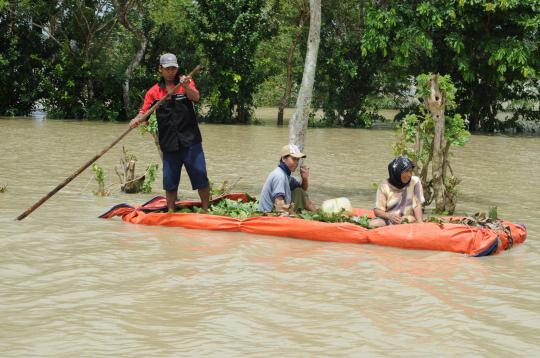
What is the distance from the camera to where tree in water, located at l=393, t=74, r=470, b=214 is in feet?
32.3

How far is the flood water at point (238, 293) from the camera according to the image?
4.93m

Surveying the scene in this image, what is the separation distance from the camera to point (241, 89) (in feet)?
86.8

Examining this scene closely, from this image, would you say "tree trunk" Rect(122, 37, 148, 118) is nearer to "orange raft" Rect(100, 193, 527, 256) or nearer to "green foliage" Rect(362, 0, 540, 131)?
"green foliage" Rect(362, 0, 540, 131)

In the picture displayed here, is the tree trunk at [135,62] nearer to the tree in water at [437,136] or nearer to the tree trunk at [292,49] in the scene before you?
the tree trunk at [292,49]

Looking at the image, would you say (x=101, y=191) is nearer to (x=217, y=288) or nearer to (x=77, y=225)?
(x=77, y=225)

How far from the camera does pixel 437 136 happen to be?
991cm

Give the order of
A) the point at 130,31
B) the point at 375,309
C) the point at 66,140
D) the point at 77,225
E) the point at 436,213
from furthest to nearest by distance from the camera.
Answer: the point at 130,31 < the point at 66,140 < the point at 436,213 < the point at 77,225 < the point at 375,309

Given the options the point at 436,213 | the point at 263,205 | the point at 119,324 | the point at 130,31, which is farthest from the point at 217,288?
the point at 130,31

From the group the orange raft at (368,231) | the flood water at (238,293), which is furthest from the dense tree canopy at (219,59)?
the orange raft at (368,231)

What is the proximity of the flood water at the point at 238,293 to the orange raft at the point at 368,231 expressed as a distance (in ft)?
0.31

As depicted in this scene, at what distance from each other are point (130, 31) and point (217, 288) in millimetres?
20353

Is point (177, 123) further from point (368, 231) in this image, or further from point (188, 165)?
point (368, 231)

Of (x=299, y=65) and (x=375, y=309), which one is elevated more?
(x=299, y=65)

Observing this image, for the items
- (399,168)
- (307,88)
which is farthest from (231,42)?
(399,168)
